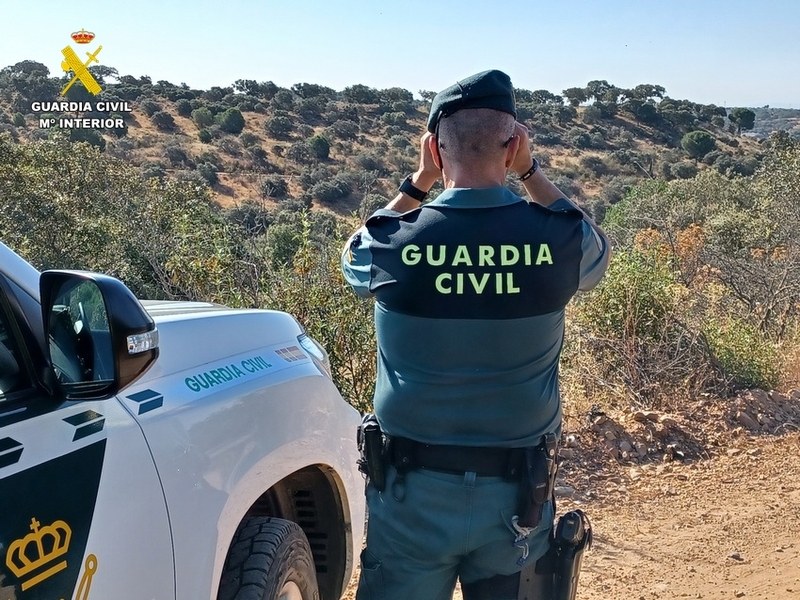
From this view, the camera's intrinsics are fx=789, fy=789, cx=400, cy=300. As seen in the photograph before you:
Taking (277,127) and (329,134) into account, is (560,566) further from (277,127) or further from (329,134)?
(277,127)

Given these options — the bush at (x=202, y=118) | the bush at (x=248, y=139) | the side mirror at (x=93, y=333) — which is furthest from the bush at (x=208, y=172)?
the side mirror at (x=93, y=333)

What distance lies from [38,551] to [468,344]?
3.35 feet

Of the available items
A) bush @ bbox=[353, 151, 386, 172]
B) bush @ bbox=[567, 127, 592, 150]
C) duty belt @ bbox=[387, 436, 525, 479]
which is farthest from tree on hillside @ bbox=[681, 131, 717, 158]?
duty belt @ bbox=[387, 436, 525, 479]

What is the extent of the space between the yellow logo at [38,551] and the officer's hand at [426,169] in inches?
48.7

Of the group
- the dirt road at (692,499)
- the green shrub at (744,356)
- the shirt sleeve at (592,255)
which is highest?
the shirt sleeve at (592,255)

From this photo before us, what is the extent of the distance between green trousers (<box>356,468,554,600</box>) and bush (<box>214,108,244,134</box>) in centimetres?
3460

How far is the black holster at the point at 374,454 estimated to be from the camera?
2.09 m

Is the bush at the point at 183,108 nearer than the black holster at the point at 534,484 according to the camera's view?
No

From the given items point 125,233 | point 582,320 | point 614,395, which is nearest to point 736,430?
point 614,395

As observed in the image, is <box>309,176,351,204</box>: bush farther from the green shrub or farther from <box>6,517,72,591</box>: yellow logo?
<box>6,517,72,591</box>: yellow logo

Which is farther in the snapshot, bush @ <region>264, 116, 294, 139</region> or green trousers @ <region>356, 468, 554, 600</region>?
bush @ <region>264, 116, 294, 139</region>

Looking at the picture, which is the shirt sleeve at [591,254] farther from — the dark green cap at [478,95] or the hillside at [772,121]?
the hillside at [772,121]

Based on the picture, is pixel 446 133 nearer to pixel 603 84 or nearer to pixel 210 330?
pixel 210 330

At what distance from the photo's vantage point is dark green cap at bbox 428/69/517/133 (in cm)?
194
